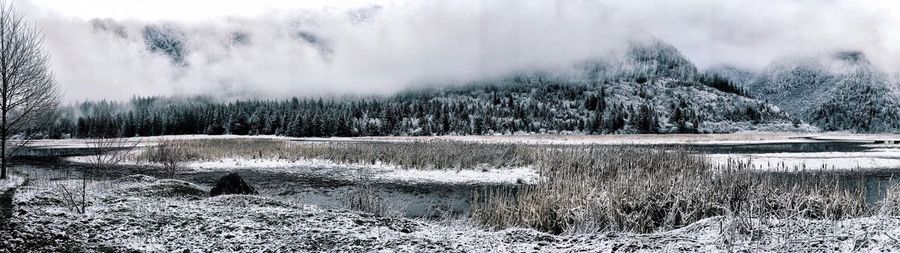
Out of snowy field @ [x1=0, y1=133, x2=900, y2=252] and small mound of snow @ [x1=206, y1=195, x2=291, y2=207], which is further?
small mound of snow @ [x1=206, y1=195, x2=291, y2=207]

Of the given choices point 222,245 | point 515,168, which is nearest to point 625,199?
point 222,245

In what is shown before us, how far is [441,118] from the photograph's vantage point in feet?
439

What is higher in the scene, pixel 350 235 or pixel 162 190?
pixel 162 190

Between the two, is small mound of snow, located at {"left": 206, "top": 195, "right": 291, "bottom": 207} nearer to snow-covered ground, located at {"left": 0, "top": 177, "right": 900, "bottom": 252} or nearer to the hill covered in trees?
snow-covered ground, located at {"left": 0, "top": 177, "right": 900, "bottom": 252}

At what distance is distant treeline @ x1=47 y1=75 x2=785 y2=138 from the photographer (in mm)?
115438

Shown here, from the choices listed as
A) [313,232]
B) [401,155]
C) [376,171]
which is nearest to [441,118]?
[401,155]

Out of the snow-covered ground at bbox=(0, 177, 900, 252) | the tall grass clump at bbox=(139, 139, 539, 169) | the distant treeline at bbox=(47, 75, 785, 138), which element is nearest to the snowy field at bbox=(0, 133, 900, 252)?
the snow-covered ground at bbox=(0, 177, 900, 252)

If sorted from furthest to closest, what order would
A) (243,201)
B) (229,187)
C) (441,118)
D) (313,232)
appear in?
(441,118)
(229,187)
(243,201)
(313,232)

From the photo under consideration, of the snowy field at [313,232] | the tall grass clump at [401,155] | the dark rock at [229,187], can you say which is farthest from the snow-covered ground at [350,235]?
the tall grass clump at [401,155]

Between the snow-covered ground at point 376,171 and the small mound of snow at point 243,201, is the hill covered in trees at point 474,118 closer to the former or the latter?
the snow-covered ground at point 376,171

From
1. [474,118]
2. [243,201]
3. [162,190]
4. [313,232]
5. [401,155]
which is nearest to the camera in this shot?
[313,232]

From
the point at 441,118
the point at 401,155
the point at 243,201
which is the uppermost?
the point at 441,118

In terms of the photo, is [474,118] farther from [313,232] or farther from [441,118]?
[313,232]

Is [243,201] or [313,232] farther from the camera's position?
[243,201]
